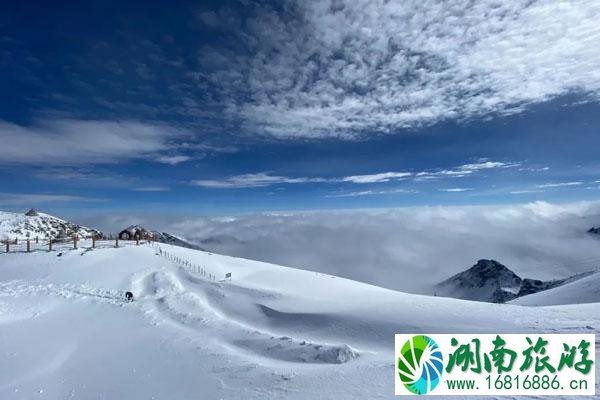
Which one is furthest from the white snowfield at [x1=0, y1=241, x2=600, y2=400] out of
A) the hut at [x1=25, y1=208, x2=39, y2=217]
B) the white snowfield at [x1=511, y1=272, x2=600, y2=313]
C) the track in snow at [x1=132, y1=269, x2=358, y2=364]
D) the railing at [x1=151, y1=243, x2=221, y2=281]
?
the hut at [x1=25, y1=208, x2=39, y2=217]

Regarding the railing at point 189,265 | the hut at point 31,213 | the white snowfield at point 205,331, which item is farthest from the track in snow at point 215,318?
the hut at point 31,213

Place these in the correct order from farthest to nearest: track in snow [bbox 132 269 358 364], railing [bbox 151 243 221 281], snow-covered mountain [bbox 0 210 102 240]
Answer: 1. snow-covered mountain [bbox 0 210 102 240]
2. railing [bbox 151 243 221 281]
3. track in snow [bbox 132 269 358 364]

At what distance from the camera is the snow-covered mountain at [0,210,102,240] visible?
300 feet

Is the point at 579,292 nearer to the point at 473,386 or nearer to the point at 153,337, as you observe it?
the point at 473,386

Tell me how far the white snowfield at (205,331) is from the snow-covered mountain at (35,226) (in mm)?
71118

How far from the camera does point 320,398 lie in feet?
38.0

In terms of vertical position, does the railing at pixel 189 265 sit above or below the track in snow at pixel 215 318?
above

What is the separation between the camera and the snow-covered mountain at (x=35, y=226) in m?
91.5

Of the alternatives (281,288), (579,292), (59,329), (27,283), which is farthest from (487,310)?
(27,283)

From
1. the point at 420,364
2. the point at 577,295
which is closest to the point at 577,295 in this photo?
the point at 577,295

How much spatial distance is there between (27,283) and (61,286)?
3.37 metres

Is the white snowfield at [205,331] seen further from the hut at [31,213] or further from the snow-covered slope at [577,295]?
the hut at [31,213]

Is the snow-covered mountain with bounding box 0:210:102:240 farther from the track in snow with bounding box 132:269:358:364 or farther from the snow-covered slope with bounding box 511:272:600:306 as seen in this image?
the snow-covered slope with bounding box 511:272:600:306

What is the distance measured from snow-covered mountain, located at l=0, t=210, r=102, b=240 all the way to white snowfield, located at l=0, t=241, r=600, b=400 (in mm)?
71118
